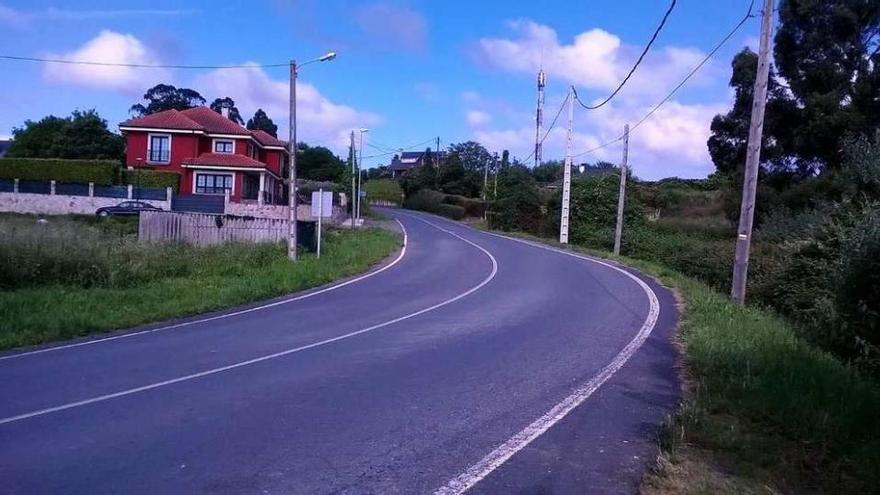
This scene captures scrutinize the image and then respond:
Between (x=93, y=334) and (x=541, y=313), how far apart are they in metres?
8.39

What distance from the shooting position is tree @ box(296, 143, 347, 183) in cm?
11750

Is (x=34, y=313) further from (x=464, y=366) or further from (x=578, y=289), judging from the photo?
(x=578, y=289)

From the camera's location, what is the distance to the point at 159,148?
2347 inches

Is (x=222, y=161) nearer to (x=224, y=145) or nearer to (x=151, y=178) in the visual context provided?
(x=224, y=145)

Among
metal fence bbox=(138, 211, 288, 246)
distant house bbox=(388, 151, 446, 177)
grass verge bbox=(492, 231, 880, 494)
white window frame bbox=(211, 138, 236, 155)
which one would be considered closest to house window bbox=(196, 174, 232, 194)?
white window frame bbox=(211, 138, 236, 155)

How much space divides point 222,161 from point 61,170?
10693 mm

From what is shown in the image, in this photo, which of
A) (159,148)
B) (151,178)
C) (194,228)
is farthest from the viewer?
(159,148)

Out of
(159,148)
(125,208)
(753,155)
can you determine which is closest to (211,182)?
(159,148)

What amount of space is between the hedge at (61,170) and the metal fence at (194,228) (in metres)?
26.1

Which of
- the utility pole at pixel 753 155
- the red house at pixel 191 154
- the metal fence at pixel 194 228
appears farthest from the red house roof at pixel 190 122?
the utility pole at pixel 753 155

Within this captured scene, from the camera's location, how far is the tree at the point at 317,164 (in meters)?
118

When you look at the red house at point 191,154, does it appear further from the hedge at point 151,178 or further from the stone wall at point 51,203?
the stone wall at point 51,203

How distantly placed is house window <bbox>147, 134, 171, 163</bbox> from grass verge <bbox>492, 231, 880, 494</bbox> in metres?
54.3

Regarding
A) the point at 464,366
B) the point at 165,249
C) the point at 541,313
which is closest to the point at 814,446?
the point at 464,366
